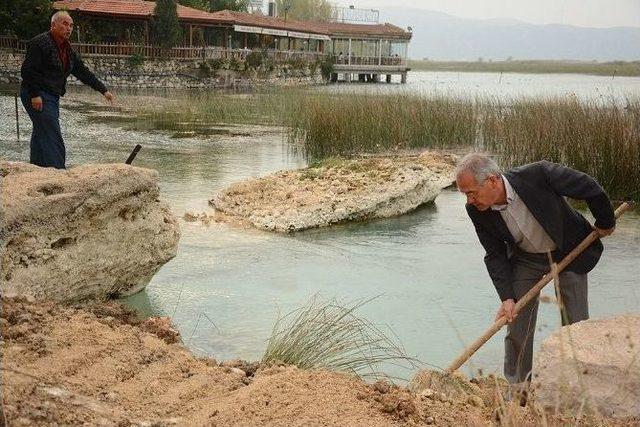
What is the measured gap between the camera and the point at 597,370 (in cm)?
295

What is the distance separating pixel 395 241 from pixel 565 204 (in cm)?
417

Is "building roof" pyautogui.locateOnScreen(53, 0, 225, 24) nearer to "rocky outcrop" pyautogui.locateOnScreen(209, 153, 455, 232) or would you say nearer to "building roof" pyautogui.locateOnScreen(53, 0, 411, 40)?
"building roof" pyautogui.locateOnScreen(53, 0, 411, 40)

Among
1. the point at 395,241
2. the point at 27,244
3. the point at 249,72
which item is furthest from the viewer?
the point at 249,72

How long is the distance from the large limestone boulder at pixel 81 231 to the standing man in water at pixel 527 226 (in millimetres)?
2339

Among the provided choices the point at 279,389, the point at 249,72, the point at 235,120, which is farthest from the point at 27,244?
the point at 249,72

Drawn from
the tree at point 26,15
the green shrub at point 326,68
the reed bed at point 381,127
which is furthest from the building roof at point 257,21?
the reed bed at point 381,127

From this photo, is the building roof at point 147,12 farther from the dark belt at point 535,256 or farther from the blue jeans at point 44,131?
the dark belt at point 535,256

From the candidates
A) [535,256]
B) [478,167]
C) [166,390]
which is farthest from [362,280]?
[166,390]

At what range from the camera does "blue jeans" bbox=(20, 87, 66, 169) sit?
6258mm

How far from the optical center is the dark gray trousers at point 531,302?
3.67m

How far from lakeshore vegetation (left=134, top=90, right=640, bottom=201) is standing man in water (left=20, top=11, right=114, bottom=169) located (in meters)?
6.10

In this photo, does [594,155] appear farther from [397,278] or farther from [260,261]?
[260,261]

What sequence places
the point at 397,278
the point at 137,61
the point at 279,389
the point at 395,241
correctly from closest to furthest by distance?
the point at 279,389
the point at 397,278
the point at 395,241
the point at 137,61

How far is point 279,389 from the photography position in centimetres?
309
